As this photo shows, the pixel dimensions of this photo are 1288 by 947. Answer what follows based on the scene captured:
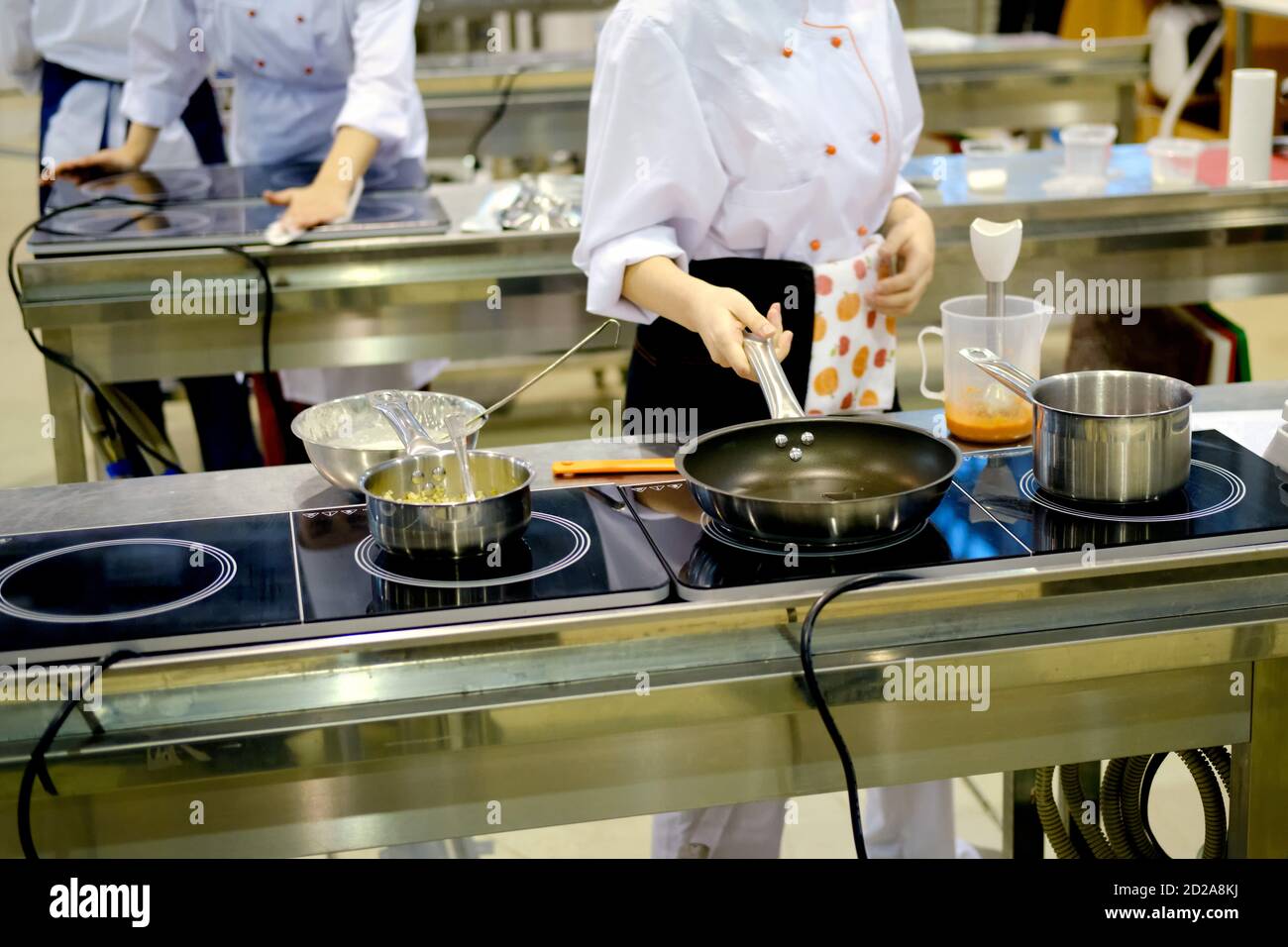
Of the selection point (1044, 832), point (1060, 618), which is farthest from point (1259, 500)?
point (1044, 832)

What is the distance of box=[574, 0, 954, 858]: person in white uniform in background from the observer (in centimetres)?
162

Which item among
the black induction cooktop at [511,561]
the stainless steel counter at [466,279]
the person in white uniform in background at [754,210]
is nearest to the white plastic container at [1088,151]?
the stainless steel counter at [466,279]

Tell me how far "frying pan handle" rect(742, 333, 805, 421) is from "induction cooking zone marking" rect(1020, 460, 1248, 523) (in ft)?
0.75

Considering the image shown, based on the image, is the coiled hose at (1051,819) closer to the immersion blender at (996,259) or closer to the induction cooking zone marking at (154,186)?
the immersion blender at (996,259)

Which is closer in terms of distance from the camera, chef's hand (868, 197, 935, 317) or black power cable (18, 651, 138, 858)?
black power cable (18, 651, 138, 858)

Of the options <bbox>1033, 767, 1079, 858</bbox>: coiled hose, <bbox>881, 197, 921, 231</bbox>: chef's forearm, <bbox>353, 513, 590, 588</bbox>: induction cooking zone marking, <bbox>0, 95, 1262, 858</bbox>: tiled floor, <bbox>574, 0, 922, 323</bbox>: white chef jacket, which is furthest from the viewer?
<bbox>0, 95, 1262, 858</bbox>: tiled floor

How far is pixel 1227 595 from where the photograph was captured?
123 centimetres

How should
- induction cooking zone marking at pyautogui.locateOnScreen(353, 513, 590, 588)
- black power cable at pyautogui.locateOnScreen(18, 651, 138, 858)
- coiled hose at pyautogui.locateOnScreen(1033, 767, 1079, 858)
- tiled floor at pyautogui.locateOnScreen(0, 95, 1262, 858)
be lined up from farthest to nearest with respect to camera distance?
tiled floor at pyautogui.locateOnScreen(0, 95, 1262, 858) < coiled hose at pyautogui.locateOnScreen(1033, 767, 1079, 858) < induction cooking zone marking at pyautogui.locateOnScreen(353, 513, 590, 588) < black power cable at pyautogui.locateOnScreen(18, 651, 138, 858)

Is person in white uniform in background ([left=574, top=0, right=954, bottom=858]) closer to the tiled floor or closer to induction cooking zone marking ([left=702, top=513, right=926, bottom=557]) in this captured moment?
induction cooking zone marking ([left=702, top=513, right=926, bottom=557])

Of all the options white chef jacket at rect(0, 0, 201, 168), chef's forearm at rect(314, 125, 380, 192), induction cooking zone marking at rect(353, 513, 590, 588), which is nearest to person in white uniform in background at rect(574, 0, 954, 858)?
induction cooking zone marking at rect(353, 513, 590, 588)

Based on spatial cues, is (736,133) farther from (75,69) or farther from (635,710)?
(75,69)

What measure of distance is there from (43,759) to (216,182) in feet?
6.45

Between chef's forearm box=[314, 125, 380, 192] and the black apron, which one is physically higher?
chef's forearm box=[314, 125, 380, 192]
